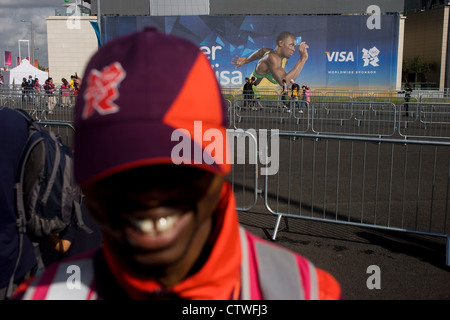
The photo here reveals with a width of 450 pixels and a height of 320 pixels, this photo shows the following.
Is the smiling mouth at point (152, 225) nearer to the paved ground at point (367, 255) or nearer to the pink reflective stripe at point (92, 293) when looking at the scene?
the pink reflective stripe at point (92, 293)

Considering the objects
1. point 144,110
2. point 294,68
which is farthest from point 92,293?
point 294,68

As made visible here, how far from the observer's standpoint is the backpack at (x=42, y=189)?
8.47 feet

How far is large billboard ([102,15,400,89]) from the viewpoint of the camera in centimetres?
3862

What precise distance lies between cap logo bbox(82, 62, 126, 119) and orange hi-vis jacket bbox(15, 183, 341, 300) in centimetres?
34

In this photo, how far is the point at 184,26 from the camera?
127 feet

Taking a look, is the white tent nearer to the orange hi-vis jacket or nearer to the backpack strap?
the backpack strap

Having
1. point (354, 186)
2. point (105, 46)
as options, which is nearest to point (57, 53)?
point (354, 186)

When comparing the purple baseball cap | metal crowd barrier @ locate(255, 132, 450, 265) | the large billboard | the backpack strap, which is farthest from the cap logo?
the large billboard

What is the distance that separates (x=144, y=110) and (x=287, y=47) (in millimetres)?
39703

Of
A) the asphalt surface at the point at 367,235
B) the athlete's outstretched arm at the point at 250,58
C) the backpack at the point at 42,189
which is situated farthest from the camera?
the athlete's outstretched arm at the point at 250,58

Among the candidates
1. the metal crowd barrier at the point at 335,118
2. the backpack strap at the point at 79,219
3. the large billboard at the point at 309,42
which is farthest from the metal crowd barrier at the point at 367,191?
the large billboard at the point at 309,42

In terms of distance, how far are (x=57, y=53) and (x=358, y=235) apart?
135 feet

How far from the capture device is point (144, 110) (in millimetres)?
896
